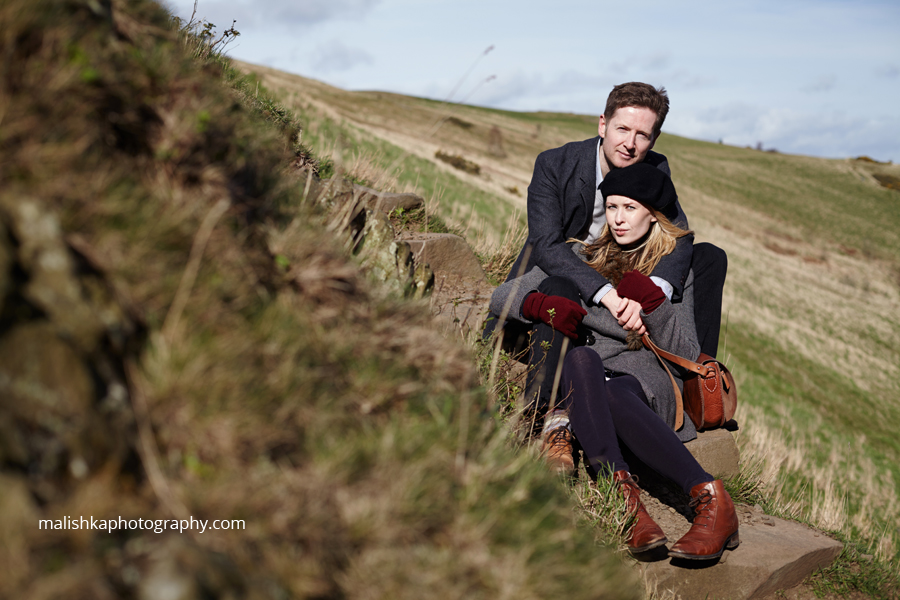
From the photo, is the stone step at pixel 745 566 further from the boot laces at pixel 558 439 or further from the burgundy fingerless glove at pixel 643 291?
the burgundy fingerless glove at pixel 643 291

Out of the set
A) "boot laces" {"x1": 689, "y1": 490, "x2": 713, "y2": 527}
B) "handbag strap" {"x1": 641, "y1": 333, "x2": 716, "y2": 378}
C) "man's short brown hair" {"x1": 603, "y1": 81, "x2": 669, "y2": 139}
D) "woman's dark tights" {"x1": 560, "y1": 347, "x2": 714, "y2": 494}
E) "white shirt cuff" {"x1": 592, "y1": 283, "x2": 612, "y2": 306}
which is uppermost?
"man's short brown hair" {"x1": 603, "y1": 81, "x2": 669, "y2": 139}

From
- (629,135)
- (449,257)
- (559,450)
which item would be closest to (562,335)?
(559,450)

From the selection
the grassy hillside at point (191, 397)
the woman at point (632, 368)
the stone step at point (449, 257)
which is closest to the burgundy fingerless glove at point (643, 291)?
the woman at point (632, 368)

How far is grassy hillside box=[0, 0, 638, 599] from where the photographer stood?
1194 millimetres

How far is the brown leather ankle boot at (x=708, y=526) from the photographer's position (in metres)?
2.75

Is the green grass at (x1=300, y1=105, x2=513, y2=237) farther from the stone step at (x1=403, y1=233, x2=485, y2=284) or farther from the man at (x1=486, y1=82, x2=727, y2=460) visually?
the man at (x1=486, y1=82, x2=727, y2=460)

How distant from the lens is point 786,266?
3162 cm

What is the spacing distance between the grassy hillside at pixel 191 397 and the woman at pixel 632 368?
1.16 meters

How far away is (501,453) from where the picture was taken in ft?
6.08

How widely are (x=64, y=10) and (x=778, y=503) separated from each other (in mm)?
5304

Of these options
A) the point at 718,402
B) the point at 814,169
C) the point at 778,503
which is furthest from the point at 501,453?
the point at 814,169

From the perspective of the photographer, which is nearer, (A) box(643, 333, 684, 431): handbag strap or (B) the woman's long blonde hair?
(A) box(643, 333, 684, 431): handbag strap

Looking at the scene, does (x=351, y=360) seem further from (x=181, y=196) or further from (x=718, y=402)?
(x=718, y=402)

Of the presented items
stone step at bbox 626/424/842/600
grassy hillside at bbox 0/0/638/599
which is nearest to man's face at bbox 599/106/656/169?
stone step at bbox 626/424/842/600
